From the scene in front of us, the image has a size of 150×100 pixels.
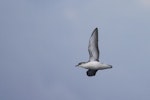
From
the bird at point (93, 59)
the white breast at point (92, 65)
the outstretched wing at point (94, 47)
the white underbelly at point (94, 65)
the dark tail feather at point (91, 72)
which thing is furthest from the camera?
the dark tail feather at point (91, 72)

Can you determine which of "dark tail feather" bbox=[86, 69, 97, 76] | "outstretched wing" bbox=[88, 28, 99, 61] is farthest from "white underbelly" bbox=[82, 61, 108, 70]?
"dark tail feather" bbox=[86, 69, 97, 76]

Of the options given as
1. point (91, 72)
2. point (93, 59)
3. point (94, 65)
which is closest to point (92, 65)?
point (94, 65)

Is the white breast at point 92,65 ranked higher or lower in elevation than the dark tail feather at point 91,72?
higher

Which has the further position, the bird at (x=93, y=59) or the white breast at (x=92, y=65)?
the bird at (x=93, y=59)

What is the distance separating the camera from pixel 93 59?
39.0 metres

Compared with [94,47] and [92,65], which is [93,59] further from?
[94,47]

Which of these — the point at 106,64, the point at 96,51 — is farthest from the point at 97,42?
the point at 106,64

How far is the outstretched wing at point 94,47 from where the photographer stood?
126ft

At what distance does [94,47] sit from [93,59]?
139 cm

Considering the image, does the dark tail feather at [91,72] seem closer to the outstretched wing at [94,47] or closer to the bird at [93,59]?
the bird at [93,59]

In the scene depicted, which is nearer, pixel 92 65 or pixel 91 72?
pixel 92 65

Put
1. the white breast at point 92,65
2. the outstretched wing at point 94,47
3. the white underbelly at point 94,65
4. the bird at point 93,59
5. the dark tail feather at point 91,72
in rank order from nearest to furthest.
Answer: the white underbelly at point 94,65 → the white breast at point 92,65 → the bird at point 93,59 → the outstretched wing at point 94,47 → the dark tail feather at point 91,72

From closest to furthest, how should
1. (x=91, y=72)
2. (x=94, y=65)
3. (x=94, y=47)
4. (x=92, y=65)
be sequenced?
1. (x=94, y=65)
2. (x=92, y=65)
3. (x=94, y=47)
4. (x=91, y=72)

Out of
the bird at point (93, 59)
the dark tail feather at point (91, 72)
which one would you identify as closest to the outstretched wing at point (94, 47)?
the bird at point (93, 59)
